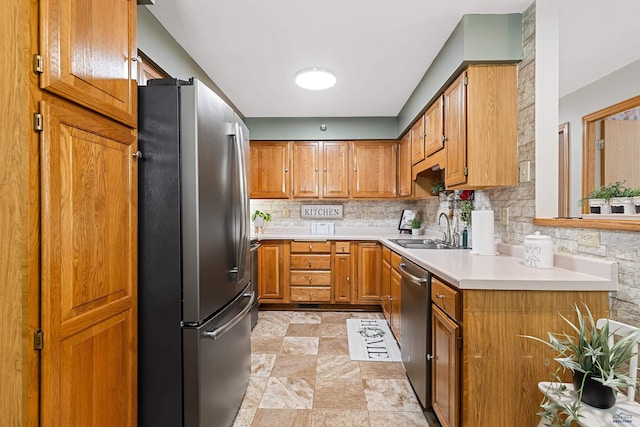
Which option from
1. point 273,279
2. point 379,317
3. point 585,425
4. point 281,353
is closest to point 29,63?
point 585,425

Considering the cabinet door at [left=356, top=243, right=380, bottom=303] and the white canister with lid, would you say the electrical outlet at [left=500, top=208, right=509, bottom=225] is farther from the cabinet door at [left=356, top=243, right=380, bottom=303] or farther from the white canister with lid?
the cabinet door at [left=356, top=243, right=380, bottom=303]

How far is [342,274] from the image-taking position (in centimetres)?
395

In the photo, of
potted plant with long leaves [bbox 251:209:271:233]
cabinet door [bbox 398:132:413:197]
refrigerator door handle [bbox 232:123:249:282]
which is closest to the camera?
refrigerator door handle [bbox 232:123:249:282]

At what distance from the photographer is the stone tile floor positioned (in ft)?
6.28

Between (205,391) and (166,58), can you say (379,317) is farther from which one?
(166,58)

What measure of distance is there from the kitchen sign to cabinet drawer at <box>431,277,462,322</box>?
2815mm

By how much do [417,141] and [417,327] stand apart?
6.50ft

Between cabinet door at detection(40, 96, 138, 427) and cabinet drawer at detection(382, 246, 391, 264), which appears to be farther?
cabinet drawer at detection(382, 246, 391, 264)

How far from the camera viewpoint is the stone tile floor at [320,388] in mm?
1913

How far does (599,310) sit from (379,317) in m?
2.58

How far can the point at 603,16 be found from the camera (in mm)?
1870

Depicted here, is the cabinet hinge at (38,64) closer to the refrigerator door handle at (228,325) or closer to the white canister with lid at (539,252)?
the refrigerator door handle at (228,325)

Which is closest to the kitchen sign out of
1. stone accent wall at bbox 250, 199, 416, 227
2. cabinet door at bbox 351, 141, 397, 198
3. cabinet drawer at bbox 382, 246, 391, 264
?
stone accent wall at bbox 250, 199, 416, 227

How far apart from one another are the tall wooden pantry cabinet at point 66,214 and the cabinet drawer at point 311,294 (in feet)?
8.77
